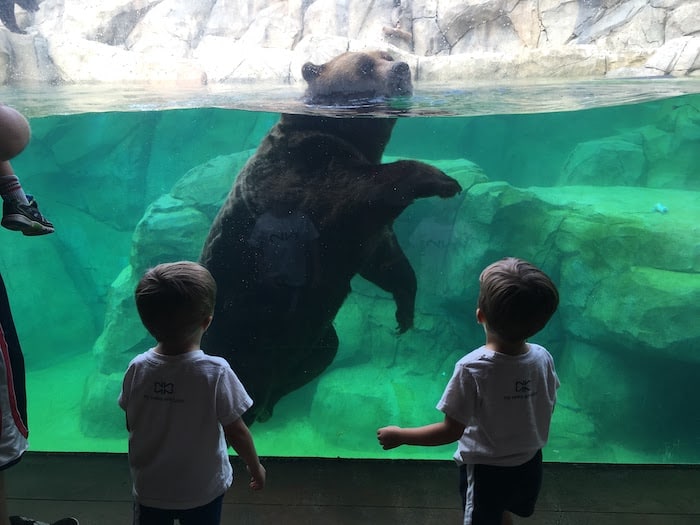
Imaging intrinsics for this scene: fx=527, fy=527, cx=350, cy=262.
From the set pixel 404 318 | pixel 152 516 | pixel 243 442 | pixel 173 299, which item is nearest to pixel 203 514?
pixel 152 516

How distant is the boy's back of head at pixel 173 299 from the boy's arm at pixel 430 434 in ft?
2.24

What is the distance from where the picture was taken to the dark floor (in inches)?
95.0

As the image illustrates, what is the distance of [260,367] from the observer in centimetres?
398

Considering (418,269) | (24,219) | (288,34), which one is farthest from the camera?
(418,269)

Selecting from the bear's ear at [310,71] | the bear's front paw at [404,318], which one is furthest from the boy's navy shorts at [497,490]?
the bear's ear at [310,71]

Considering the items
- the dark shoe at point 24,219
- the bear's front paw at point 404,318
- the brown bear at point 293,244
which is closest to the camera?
the dark shoe at point 24,219

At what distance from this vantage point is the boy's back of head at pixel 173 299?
149 cm

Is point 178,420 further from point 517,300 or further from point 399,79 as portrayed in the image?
point 399,79

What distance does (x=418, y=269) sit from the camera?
687 centimetres

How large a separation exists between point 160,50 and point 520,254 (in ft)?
14.1

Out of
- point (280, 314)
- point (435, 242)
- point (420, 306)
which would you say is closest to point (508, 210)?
point (435, 242)

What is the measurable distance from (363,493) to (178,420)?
141 cm

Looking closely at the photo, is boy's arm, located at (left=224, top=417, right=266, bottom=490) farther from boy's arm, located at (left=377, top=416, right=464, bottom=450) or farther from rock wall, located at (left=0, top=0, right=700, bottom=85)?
rock wall, located at (left=0, top=0, right=700, bottom=85)

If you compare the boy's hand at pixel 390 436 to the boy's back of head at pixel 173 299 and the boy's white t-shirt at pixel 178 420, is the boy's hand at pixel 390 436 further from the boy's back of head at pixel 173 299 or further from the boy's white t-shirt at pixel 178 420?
the boy's back of head at pixel 173 299
